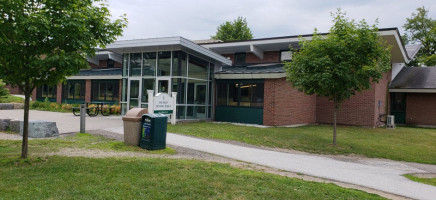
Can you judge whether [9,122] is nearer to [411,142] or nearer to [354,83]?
[354,83]

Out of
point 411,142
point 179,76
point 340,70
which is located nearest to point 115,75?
point 179,76

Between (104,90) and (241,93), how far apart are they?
11.2 metres

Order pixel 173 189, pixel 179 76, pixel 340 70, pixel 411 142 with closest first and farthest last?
1. pixel 173 189
2. pixel 340 70
3. pixel 411 142
4. pixel 179 76

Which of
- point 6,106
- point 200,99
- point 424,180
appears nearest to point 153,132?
point 424,180

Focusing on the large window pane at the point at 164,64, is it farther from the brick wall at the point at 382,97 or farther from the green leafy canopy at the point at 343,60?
the brick wall at the point at 382,97

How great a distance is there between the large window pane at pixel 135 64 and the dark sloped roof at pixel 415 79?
A: 18.4 m

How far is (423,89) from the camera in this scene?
23109 mm

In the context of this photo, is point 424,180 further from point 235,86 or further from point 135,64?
point 135,64

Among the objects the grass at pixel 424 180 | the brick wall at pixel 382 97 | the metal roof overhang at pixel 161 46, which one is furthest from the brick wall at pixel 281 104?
the grass at pixel 424 180

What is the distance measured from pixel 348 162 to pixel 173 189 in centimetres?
617

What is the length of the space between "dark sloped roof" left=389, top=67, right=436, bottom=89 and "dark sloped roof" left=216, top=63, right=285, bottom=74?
1064 centimetres

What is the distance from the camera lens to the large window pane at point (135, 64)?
698 inches

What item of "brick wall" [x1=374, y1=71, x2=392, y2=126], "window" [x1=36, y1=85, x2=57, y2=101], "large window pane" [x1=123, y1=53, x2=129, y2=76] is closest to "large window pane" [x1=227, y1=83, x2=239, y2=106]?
"large window pane" [x1=123, y1=53, x2=129, y2=76]

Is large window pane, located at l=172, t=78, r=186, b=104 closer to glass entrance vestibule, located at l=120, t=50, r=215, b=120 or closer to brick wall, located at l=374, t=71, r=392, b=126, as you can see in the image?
glass entrance vestibule, located at l=120, t=50, r=215, b=120
